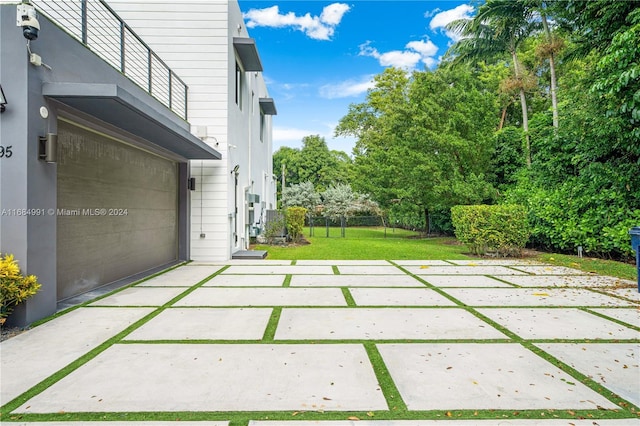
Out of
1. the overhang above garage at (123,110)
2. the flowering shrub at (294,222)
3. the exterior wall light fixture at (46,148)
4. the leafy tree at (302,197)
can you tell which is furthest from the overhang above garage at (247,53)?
the leafy tree at (302,197)

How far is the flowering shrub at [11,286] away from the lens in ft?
11.4

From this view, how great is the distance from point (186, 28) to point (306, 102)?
2269cm

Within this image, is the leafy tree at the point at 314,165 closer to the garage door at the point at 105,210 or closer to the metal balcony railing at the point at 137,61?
the metal balcony railing at the point at 137,61

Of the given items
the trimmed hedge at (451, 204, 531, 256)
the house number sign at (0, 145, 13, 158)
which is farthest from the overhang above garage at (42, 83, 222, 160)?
the trimmed hedge at (451, 204, 531, 256)

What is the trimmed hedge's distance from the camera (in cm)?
964

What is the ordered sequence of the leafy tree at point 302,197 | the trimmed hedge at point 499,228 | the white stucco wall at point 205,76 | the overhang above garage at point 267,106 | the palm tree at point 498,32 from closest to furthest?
the white stucco wall at point 205,76 < the trimmed hedge at point 499,228 < the palm tree at point 498,32 < the overhang above garage at point 267,106 < the leafy tree at point 302,197

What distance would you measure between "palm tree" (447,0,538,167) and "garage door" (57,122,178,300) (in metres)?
11.8

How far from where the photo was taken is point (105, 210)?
572 centimetres

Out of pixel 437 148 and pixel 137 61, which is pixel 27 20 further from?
pixel 437 148

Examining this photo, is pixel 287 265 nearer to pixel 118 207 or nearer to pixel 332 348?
pixel 118 207

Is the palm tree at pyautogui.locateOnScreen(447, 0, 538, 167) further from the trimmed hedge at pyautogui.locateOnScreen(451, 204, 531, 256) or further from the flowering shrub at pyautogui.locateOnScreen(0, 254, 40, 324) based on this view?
the flowering shrub at pyautogui.locateOnScreen(0, 254, 40, 324)

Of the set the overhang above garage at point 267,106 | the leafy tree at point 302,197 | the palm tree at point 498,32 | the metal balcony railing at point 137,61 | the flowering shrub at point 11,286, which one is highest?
the palm tree at point 498,32

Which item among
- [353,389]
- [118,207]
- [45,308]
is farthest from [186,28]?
[353,389]

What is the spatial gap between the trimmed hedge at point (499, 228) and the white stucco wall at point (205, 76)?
697cm
